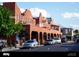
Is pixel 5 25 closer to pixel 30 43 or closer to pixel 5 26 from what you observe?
pixel 5 26

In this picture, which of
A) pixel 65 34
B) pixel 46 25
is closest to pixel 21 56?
pixel 65 34

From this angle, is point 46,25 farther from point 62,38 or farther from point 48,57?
point 48,57

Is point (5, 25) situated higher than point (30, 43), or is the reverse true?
point (5, 25)

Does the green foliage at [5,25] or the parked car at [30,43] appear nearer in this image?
the parked car at [30,43]

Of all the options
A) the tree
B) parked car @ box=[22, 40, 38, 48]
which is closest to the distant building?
parked car @ box=[22, 40, 38, 48]

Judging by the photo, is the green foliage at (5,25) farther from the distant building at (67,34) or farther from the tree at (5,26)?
the distant building at (67,34)

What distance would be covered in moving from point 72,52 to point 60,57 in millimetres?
273

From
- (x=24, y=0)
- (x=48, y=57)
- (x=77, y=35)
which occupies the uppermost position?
(x=24, y=0)

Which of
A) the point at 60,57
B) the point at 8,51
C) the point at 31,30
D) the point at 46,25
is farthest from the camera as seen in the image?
the point at 46,25

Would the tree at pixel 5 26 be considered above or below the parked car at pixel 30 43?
above

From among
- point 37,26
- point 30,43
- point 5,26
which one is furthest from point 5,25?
point 30,43

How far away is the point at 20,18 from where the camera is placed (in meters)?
6.18

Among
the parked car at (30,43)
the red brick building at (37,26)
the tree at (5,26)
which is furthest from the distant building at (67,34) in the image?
the tree at (5,26)

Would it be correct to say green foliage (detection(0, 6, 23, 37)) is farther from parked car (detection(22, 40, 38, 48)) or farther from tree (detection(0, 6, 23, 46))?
parked car (detection(22, 40, 38, 48))
